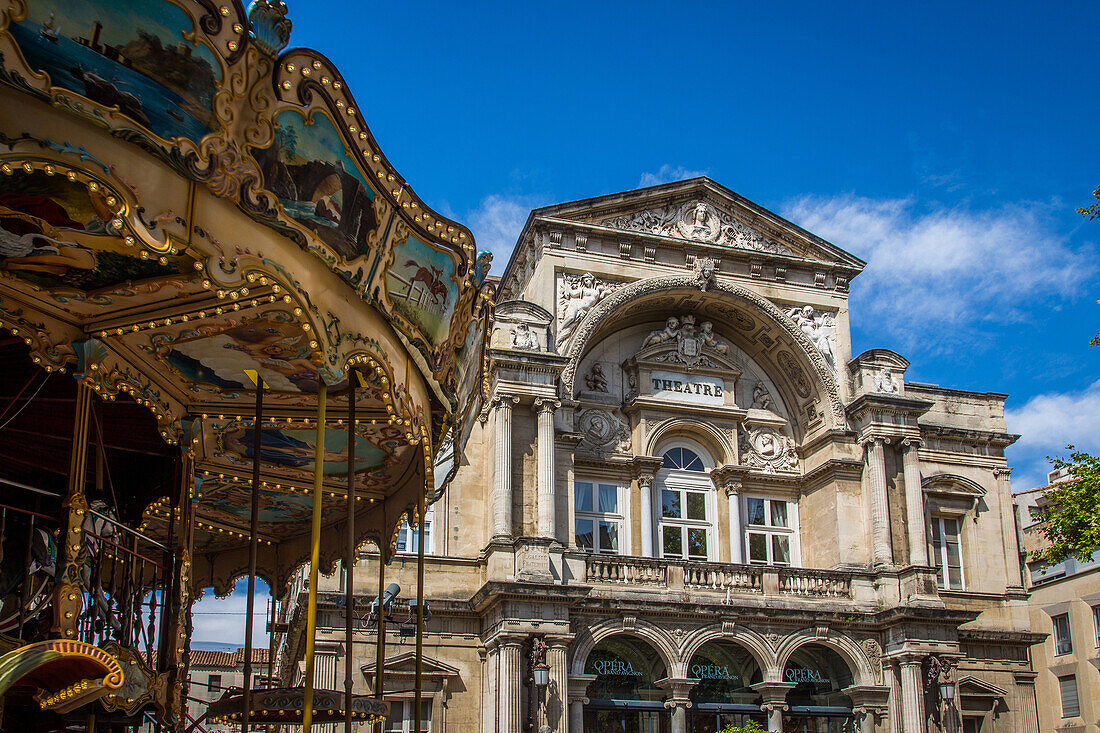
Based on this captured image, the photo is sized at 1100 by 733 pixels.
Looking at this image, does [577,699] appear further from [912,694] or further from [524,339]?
[524,339]

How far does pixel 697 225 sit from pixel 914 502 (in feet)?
25.0

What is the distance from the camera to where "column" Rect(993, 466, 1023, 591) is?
25406 millimetres

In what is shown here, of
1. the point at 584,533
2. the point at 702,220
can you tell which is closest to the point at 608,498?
the point at 584,533

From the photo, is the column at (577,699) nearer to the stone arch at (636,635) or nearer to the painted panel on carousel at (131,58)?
the stone arch at (636,635)

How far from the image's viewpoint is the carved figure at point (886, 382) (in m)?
24.2

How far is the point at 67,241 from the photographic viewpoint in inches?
315

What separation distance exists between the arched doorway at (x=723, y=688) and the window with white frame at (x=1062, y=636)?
11.0 m

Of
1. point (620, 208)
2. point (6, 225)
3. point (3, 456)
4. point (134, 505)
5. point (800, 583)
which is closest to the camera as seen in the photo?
point (6, 225)

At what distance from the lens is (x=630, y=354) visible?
975 inches

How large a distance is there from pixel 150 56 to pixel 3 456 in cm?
741

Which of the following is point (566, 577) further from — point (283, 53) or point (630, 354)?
point (283, 53)

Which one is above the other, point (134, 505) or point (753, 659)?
point (134, 505)

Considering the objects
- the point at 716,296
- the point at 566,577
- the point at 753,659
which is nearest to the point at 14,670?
the point at 566,577

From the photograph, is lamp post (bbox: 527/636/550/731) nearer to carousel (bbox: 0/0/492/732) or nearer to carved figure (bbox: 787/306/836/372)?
carousel (bbox: 0/0/492/732)
